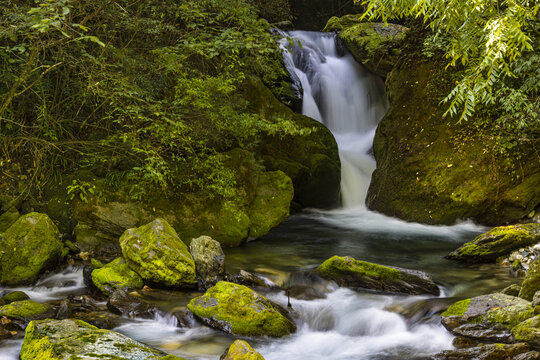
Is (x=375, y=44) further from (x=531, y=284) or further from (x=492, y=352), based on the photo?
(x=492, y=352)

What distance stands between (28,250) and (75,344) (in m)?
2.71

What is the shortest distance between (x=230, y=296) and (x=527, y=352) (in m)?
2.70

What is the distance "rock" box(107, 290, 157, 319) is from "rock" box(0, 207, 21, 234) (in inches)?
113

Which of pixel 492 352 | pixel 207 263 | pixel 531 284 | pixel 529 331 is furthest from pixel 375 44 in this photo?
pixel 492 352

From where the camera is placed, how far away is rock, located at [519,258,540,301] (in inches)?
160

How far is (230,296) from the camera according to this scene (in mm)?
4301

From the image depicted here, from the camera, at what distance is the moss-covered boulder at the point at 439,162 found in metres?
7.91

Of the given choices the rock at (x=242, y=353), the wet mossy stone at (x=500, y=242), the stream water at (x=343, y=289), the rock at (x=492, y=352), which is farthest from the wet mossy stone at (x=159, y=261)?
the wet mossy stone at (x=500, y=242)

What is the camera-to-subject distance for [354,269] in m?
5.34

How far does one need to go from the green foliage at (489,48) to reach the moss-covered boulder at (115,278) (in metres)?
4.08

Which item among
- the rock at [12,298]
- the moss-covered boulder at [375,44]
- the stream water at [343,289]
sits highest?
the moss-covered boulder at [375,44]

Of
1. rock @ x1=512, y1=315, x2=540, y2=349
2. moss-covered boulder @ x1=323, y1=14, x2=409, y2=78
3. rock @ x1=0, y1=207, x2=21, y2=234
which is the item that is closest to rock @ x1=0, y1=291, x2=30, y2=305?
rock @ x1=0, y1=207, x2=21, y2=234

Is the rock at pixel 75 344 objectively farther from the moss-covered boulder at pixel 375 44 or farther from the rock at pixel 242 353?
the moss-covered boulder at pixel 375 44

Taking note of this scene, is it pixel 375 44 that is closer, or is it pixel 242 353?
pixel 242 353
